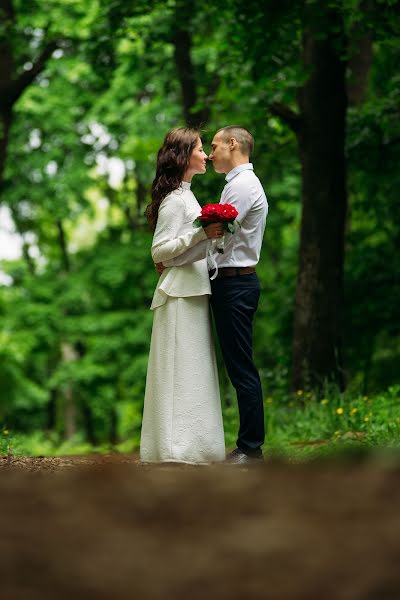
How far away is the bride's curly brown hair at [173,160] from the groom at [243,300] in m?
0.36

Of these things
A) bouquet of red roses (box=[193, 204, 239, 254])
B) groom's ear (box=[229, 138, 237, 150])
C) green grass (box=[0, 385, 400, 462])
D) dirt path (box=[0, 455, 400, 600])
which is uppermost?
groom's ear (box=[229, 138, 237, 150])

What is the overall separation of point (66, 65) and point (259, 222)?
48.2 ft

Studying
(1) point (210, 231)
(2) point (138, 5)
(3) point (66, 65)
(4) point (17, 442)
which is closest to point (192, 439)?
(1) point (210, 231)

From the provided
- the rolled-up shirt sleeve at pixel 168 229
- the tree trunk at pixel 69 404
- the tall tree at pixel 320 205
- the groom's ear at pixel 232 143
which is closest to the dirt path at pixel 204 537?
the rolled-up shirt sleeve at pixel 168 229

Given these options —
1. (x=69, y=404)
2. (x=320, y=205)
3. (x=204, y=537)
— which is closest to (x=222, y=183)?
(x=320, y=205)

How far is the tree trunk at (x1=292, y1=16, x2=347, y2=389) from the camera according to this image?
1067cm

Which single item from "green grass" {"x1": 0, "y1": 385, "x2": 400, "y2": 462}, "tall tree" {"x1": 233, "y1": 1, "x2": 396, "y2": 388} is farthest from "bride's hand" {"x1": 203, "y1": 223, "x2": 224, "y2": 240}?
"tall tree" {"x1": 233, "y1": 1, "x2": 396, "y2": 388}

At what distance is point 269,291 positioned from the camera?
51.0 feet

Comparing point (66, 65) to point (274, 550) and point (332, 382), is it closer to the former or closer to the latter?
point (332, 382)

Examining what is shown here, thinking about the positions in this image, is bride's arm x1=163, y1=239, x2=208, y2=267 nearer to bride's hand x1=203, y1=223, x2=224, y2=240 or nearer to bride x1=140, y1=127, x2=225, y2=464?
bride x1=140, y1=127, x2=225, y2=464

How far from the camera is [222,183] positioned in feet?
39.8

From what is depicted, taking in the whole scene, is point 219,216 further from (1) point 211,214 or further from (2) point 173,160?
(2) point 173,160

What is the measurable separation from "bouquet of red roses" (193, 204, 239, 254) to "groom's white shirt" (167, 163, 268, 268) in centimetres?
28

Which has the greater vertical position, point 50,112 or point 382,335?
point 50,112
